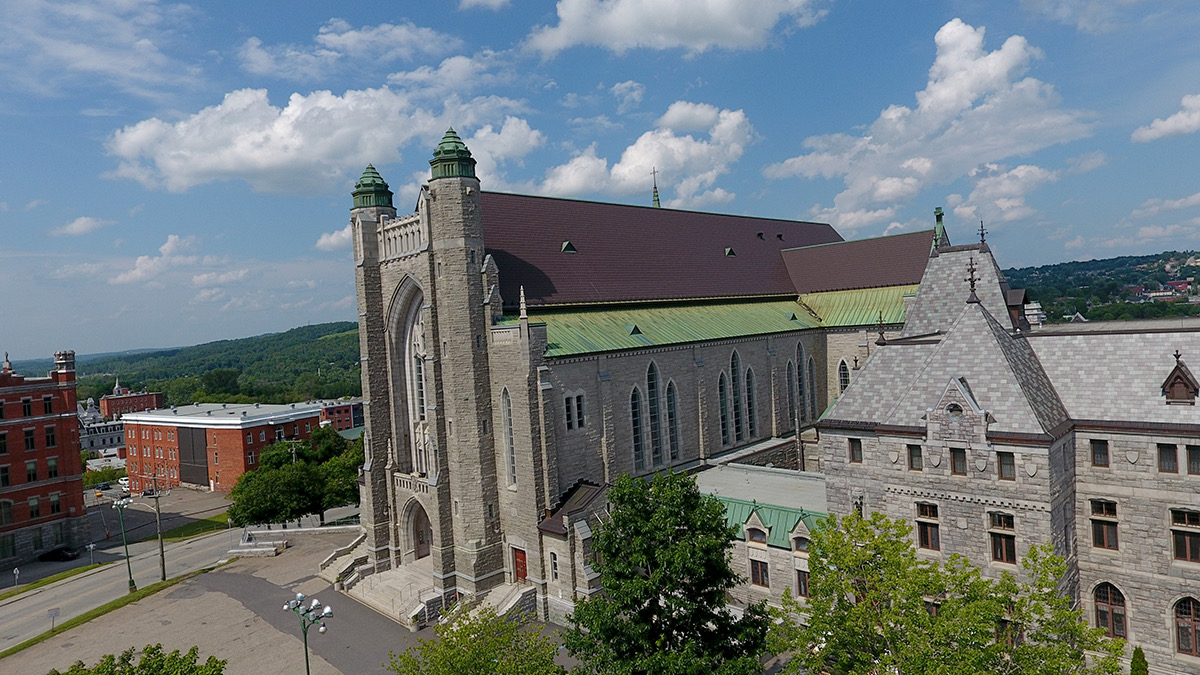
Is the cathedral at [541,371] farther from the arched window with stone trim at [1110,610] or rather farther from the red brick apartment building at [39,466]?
the red brick apartment building at [39,466]

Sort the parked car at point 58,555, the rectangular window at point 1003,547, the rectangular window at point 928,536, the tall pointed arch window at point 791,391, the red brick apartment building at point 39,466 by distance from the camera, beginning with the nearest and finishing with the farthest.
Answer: the rectangular window at point 1003,547 < the rectangular window at point 928,536 < the tall pointed arch window at point 791,391 < the red brick apartment building at point 39,466 < the parked car at point 58,555

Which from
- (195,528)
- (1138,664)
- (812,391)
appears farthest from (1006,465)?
(195,528)

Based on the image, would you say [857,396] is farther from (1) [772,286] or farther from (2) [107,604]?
(2) [107,604]

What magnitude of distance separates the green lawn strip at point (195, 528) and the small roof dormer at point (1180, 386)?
7103 cm

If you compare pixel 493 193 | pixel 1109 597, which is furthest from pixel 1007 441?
pixel 493 193

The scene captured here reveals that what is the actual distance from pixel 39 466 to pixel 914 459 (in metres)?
69.4

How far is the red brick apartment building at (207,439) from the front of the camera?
8544 cm

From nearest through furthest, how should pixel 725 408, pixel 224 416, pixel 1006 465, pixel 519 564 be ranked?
pixel 1006 465 < pixel 519 564 < pixel 725 408 < pixel 224 416

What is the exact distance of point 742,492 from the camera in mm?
36969

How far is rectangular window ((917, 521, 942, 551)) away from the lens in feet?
83.8

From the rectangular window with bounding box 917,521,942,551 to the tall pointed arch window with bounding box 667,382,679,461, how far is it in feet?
60.0

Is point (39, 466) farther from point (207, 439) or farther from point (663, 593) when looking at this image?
point (663, 593)

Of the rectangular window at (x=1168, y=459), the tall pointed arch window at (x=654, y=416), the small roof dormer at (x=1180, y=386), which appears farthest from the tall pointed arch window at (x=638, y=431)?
the small roof dormer at (x=1180, y=386)

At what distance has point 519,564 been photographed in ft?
120
